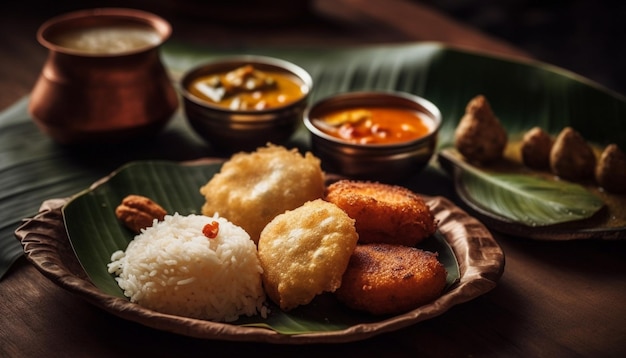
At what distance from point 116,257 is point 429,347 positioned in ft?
4.33

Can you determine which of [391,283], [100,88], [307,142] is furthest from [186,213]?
[391,283]

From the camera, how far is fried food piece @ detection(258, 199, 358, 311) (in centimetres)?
283

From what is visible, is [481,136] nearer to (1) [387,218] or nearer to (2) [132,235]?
(1) [387,218]

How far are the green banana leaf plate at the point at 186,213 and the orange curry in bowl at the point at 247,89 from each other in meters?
0.58

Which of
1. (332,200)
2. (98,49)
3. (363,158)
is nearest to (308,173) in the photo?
(332,200)

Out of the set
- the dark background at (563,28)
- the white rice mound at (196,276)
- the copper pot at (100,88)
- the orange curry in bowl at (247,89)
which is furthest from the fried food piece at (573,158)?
the dark background at (563,28)

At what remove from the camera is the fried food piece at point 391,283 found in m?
2.82

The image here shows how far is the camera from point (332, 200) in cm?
326

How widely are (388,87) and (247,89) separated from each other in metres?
1.00

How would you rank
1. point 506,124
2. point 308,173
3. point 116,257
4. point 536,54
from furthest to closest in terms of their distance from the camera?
point 536,54
point 506,124
point 308,173
point 116,257

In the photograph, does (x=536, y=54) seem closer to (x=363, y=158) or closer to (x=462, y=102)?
(x=462, y=102)

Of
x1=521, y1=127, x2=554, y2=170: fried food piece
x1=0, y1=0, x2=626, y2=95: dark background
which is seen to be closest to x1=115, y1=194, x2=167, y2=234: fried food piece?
x1=521, y1=127, x2=554, y2=170: fried food piece

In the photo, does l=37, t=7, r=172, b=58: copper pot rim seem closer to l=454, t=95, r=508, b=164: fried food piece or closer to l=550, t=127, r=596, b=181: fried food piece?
l=454, t=95, r=508, b=164: fried food piece

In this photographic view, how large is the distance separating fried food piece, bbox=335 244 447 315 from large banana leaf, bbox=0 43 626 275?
45.3 inches
